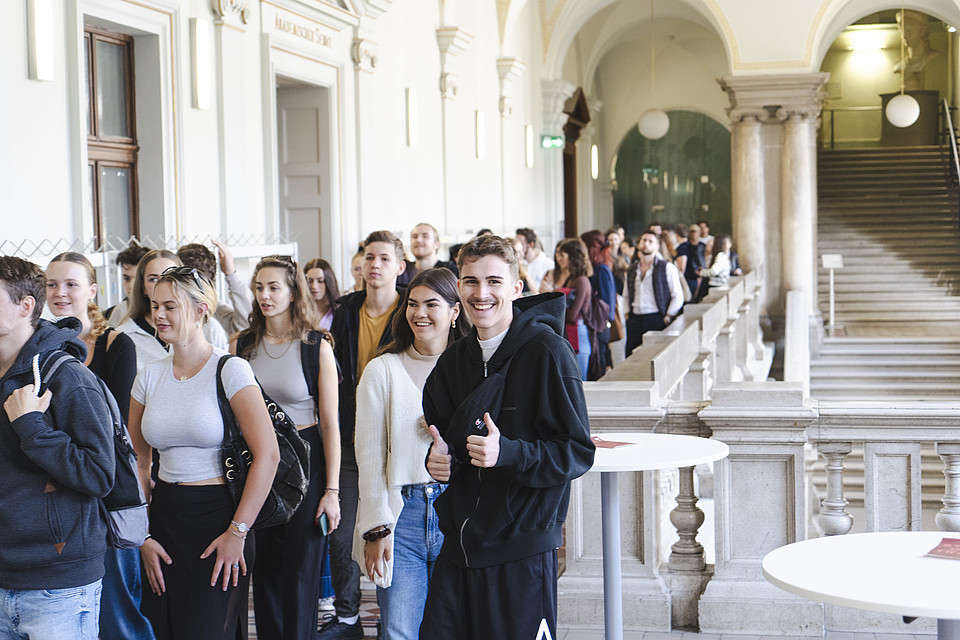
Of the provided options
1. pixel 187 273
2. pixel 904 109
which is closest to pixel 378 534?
pixel 187 273

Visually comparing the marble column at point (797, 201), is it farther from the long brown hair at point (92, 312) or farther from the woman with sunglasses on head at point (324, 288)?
the long brown hair at point (92, 312)

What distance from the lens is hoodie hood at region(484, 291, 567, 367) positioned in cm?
278

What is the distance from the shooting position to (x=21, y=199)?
21.7 feet

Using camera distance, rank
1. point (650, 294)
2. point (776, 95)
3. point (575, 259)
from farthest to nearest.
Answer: point (776, 95) < point (650, 294) < point (575, 259)

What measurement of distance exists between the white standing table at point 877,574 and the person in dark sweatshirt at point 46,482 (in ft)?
5.37

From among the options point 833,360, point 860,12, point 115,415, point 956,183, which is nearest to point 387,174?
point 833,360

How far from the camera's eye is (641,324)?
10203 millimetres

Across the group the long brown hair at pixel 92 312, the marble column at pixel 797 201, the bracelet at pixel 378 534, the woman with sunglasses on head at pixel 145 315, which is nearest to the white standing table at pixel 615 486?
the bracelet at pixel 378 534

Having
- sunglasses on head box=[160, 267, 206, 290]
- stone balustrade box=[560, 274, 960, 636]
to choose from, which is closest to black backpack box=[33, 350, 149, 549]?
sunglasses on head box=[160, 267, 206, 290]

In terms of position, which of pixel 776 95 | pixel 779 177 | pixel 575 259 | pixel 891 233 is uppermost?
pixel 776 95

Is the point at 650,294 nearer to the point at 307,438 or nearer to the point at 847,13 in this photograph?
the point at 307,438

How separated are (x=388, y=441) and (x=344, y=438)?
48.7 inches

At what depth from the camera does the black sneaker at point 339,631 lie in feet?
14.8

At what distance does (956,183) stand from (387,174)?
1402 cm
